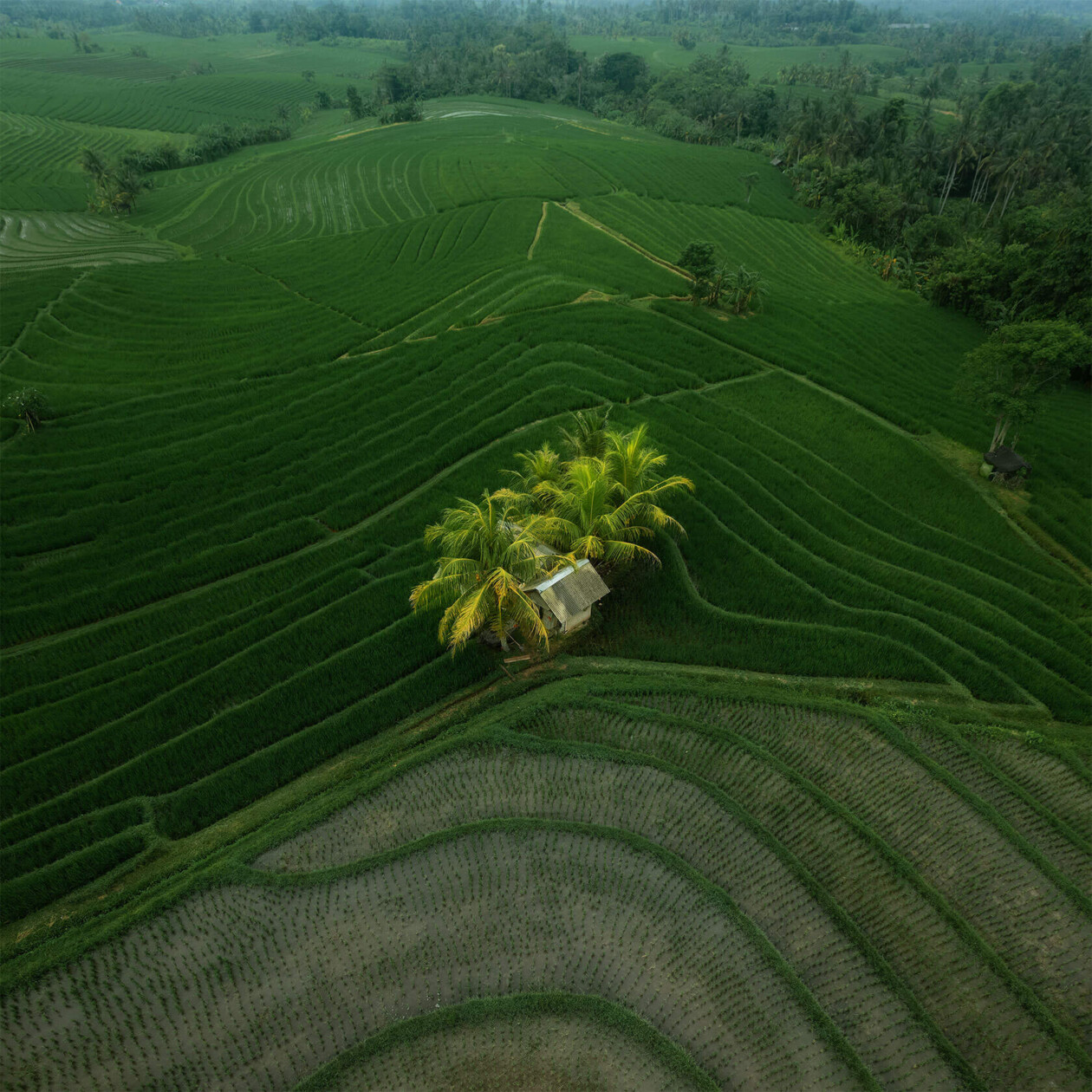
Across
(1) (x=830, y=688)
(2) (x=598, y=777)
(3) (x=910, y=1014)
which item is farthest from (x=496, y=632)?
(3) (x=910, y=1014)

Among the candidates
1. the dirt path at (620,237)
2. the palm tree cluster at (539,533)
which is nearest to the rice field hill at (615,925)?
the palm tree cluster at (539,533)

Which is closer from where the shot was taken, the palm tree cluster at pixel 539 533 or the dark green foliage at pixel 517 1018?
the dark green foliage at pixel 517 1018

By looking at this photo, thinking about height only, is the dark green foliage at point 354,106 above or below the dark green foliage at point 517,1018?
above

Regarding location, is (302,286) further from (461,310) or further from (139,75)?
(139,75)

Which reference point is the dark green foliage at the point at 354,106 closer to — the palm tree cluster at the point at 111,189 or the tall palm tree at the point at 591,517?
the palm tree cluster at the point at 111,189

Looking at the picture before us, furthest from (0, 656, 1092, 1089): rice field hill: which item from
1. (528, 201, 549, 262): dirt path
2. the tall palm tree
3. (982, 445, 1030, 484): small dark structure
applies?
(528, 201, 549, 262): dirt path

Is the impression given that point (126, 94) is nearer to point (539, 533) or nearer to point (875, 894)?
point (539, 533)

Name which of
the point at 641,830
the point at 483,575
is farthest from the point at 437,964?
the point at 483,575
